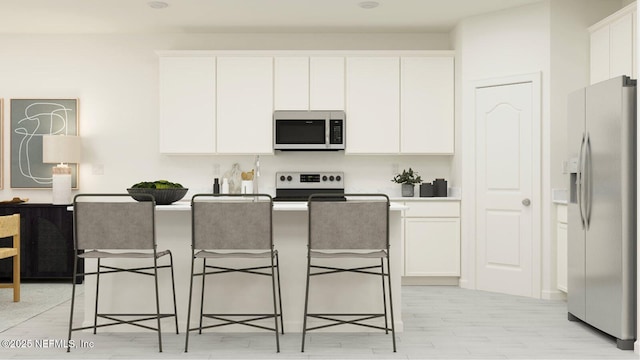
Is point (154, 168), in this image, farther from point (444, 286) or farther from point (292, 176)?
point (444, 286)

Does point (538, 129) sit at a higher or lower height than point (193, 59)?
lower

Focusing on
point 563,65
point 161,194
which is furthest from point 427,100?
point 161,194

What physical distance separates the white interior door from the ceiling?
0.86 metres

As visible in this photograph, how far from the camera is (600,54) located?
15.6 feet

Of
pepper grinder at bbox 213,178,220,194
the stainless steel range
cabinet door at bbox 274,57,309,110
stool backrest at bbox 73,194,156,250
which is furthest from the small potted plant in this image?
stool backrest at bbox 73,194,156,250

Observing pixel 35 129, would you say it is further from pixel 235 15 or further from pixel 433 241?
pixel 433 241

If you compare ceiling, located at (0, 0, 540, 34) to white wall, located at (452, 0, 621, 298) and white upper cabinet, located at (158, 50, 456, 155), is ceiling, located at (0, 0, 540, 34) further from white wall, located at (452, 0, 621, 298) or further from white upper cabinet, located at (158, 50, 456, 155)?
white upper cabinet, located at (158, 50, 456, 155)

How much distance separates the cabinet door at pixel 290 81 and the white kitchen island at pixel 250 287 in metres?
2.27

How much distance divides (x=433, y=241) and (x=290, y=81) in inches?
84.5

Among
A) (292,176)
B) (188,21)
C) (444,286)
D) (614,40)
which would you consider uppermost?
(188,21)

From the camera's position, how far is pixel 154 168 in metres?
6.23

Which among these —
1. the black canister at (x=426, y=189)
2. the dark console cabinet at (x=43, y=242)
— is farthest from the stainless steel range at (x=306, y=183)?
the dark console cabinet at (x=43, y=242)

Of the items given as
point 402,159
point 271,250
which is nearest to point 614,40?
point 402,159

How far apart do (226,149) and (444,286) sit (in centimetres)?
257
